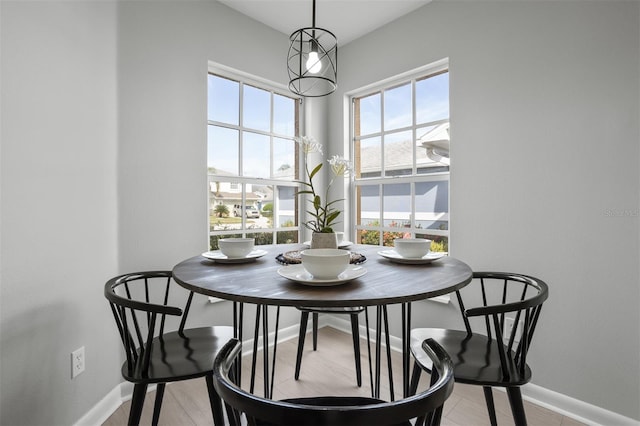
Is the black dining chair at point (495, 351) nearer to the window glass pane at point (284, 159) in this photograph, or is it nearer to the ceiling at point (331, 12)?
the window glass pane at point (284, 159)

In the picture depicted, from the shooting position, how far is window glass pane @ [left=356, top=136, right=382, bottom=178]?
285 cm

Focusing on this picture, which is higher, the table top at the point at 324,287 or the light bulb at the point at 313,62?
the light bulb at the point at 313,62

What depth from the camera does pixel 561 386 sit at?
1803 millimetres

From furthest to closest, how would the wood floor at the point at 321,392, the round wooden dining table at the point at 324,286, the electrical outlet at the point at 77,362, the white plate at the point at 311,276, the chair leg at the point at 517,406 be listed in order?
the wood floor at the point at 321,392
the electrical outlet at the point at 77,362
the chair leg at the point at 517,406
the white plate at the point at 311,276
the round wooden dining table at the point at 324,286

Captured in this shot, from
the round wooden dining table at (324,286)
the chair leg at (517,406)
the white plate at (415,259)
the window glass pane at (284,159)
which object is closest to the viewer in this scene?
the round wooden dining table at (324,286)

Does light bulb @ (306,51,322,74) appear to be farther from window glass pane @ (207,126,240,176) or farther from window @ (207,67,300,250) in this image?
window glass pane @ (207,126,240,176)

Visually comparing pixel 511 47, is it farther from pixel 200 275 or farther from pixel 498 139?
pixel 200 275

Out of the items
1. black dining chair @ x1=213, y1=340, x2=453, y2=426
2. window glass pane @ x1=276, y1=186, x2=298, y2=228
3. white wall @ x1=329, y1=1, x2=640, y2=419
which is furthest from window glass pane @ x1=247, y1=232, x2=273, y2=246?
black dining chair @ x1=213, y1=340, x2=453, y2=426

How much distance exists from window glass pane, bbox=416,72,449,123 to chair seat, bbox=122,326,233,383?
2.02m

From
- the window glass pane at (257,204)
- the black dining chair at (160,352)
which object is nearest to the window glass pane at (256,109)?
the window glass pane at (257,204)

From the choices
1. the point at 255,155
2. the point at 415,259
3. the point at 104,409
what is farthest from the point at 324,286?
the point at 255,155

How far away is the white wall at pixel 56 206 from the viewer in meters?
1.25

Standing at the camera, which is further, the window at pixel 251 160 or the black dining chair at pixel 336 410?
the window at pixel 251 160

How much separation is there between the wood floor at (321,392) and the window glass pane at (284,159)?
1433 millimetres
